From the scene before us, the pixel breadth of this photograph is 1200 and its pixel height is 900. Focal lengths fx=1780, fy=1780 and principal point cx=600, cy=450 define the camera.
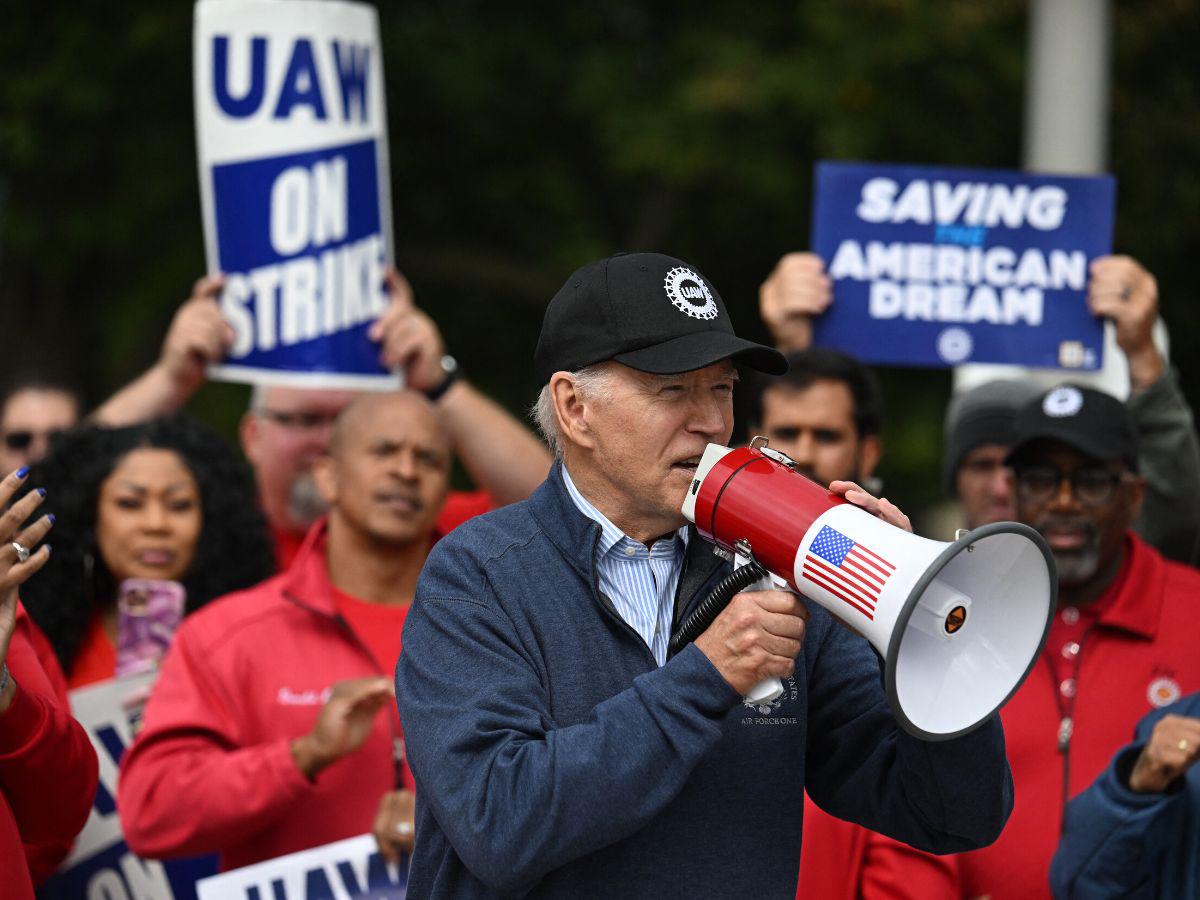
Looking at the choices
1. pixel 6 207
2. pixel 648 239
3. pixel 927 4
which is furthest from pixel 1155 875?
pixel 6 207

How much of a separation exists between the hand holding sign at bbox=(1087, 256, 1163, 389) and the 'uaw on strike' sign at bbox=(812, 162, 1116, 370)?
117mm

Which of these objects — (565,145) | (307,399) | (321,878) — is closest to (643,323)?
(321,878)

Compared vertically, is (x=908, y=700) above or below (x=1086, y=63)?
below

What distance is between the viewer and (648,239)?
10.4m

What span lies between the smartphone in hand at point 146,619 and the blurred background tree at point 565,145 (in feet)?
12.8

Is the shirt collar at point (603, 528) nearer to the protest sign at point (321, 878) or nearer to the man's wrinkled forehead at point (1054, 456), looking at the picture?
the protest sign at point (321, 878)

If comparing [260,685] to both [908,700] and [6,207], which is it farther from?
[6,207]

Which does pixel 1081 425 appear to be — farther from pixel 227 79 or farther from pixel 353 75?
pixel 227 79

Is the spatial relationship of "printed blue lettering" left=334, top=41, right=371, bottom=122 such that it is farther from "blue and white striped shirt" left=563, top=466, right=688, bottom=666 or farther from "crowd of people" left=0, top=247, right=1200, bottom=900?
"blue and white striped shirt" left=563, top=466, right=688, bottom=666

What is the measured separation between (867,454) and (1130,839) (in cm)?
189

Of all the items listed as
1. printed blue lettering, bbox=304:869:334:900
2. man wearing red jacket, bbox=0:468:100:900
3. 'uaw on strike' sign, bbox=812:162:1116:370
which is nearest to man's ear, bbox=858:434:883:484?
'uaw on strike' sign, bbox=812:162:1116:370

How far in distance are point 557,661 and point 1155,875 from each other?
1656 millimetres

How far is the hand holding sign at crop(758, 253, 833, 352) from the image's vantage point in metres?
5.19

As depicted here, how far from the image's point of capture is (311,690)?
4.35 metres
